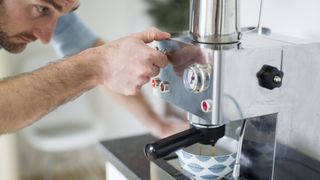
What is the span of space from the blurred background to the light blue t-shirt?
965 mm

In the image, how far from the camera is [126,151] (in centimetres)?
106

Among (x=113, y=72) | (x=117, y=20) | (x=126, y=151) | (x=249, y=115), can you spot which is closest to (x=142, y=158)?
(x=126, y=151)

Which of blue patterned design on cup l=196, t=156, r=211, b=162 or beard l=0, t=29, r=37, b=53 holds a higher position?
beard l=0, t=29, r=37, b=53

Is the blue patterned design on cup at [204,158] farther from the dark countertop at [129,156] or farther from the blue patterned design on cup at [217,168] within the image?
the dark countertop at [129,156]

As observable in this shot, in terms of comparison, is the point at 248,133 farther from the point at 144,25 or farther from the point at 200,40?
the point at 144,25

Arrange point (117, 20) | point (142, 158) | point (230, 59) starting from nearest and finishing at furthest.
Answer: point (230, 59), point (142, 158), point (117, 20)

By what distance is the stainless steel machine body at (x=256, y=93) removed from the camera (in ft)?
2.10

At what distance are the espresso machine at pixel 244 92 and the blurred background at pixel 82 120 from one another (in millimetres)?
1671

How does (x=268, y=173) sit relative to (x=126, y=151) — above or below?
above

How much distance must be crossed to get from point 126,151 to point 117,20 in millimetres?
1709

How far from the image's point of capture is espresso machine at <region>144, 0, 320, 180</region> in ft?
2.11

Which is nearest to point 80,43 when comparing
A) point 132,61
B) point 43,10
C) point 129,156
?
point 43,10

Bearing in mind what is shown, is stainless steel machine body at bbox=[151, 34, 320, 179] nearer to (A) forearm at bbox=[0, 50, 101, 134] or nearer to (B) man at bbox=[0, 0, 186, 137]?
(B) man at bbox=[0, 0, 186, 137]

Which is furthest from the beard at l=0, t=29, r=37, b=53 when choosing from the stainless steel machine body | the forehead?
the stainless steel machine body
